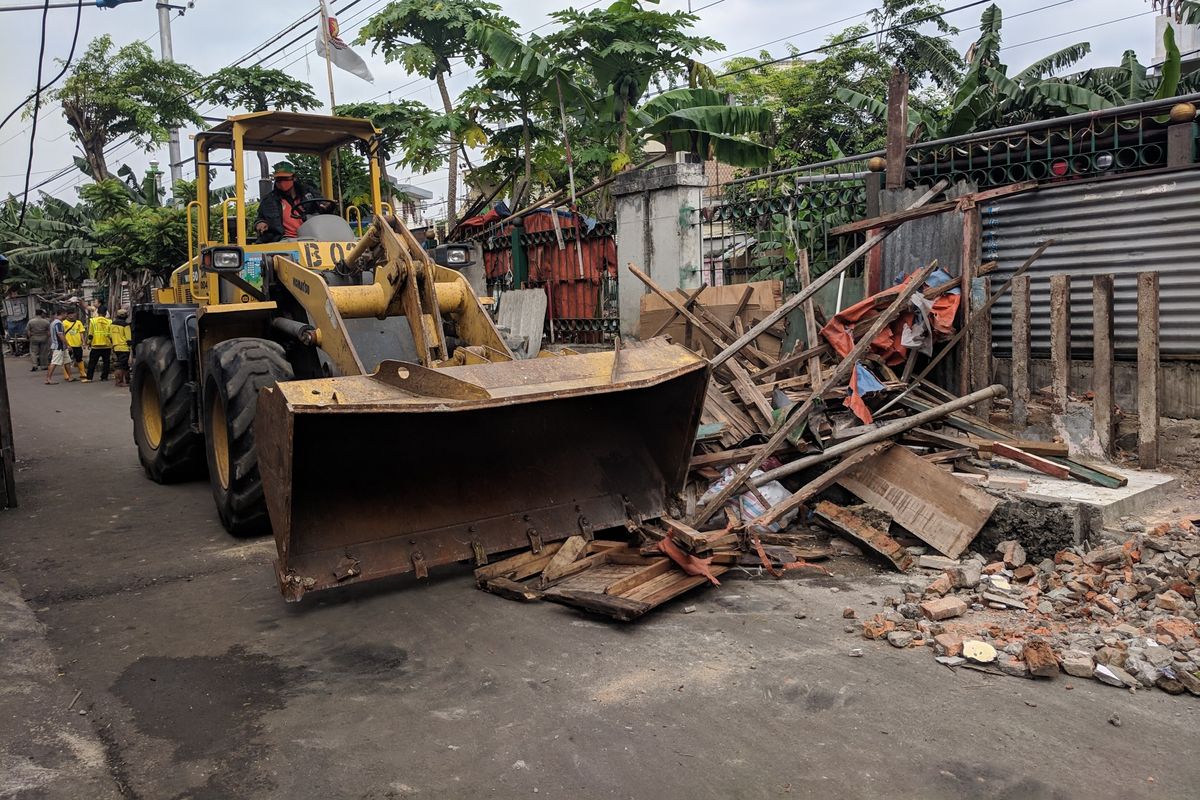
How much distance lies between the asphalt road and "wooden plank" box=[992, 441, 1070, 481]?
150cm

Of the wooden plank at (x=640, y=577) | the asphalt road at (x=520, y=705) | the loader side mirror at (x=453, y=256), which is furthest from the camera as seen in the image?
the loader side mirror at (x=453, y=256)

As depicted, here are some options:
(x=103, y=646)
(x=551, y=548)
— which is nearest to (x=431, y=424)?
(x=551, y=548)

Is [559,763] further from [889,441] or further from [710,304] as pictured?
[710,304]

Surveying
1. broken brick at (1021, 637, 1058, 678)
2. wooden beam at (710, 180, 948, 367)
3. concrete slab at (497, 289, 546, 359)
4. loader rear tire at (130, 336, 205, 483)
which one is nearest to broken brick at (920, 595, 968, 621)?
broken brick at (1021, 637, 1058, 678)

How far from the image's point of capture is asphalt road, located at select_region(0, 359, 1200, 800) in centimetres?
315

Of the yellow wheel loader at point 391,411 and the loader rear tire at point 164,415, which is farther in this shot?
the loader rear tire at point 164,415

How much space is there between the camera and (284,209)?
787cm

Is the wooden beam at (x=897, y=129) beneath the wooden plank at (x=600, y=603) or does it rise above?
above

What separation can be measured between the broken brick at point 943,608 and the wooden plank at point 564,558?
1849mm

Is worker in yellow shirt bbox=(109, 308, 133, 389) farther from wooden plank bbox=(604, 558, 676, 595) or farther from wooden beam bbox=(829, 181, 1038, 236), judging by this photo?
wooden plank bbox=(604, 558, 676, 595)

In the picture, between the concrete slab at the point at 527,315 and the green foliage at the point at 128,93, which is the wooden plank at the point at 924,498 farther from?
the green foliage at the point at 128,93

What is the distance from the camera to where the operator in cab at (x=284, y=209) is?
25.5 feet

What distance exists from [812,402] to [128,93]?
88.0 feet

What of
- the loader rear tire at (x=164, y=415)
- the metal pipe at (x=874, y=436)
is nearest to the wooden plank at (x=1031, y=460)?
the metal pipe at (x=874, y=436)
